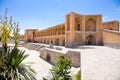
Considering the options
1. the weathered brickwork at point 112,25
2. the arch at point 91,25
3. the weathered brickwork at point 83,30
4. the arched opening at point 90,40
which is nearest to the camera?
the weathered brickwork at point 83,30

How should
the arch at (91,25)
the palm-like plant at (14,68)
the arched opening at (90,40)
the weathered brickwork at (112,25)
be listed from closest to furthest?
the palm-like plant at (14,68), the arched opening at (90,40), the arch at (91,25), the weathered brickwork at (112,25)

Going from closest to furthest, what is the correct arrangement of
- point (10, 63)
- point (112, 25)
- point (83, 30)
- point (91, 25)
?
point (10, 63), point (83, 30), point (91, 25), point (112, 25)

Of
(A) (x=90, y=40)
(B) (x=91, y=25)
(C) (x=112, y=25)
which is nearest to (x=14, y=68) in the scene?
(B) (x=91, y=25)

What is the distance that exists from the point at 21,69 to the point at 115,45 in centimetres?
1414

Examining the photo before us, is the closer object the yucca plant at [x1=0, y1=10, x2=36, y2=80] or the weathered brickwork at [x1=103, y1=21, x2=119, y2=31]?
the yucca plant at [x1=0, y1=10, x2=36, y2=80]

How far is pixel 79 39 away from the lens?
836 inches

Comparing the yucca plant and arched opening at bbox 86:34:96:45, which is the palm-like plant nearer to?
the yucca plant

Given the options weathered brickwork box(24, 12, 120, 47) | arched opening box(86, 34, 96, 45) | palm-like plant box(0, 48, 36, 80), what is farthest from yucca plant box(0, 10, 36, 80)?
arched opening box(86, 34, 96, 45)

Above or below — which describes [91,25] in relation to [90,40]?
above

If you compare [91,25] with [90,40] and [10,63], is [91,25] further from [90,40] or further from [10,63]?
[10,63]

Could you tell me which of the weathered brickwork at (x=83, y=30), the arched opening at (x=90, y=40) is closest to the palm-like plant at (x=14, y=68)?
the weathered brickwork at (x=83, y=30)

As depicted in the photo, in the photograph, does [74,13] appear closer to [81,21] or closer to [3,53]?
[81,21]

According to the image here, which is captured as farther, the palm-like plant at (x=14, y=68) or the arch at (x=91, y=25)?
the arch at (x=91, y=25)

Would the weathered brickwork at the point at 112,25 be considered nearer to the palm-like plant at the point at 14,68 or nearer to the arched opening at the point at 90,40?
the arched opening at the point at 90,40
